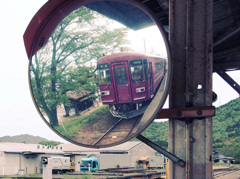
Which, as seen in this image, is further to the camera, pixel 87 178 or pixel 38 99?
pixel 87 178

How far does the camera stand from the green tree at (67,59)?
244 cm

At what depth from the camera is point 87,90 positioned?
2430mm

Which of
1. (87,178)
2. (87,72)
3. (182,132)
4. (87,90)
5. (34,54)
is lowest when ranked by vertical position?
(87,178)

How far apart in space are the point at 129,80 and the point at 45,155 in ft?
110

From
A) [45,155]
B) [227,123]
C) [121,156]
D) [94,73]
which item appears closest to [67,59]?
[94,73]

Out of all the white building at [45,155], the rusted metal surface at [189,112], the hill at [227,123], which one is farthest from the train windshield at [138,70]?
the hill at [227,123]

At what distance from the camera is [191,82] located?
8.47 feet

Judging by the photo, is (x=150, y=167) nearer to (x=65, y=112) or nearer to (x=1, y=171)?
(x=1, y=171)

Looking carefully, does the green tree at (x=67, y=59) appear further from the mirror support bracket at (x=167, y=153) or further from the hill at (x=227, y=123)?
the hill at (x=227, y=123)

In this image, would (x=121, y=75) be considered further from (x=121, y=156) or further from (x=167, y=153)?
(x=121, y=156)

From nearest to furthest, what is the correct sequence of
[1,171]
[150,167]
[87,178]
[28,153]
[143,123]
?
[143,123], [87,178], [1,171], [28,153], [150,167]

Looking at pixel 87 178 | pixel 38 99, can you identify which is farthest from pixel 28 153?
pixel 38 99

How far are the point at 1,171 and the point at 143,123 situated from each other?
100ft

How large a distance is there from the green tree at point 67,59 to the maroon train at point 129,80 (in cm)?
14
